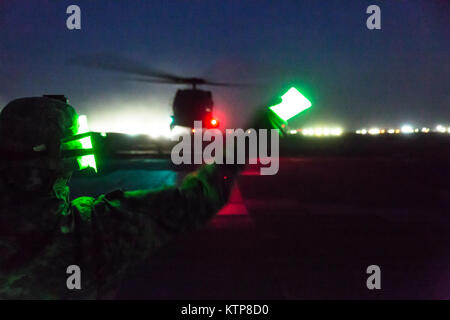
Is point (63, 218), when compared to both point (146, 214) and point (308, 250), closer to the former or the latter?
point (146, 214)

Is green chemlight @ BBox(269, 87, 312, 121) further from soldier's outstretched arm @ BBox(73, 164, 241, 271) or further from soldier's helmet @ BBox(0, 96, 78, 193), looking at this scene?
soldier's helmet @ BBox(0, 96, 78, 193)

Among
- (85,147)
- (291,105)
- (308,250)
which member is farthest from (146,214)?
(308,250)

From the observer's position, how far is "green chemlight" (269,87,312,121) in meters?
1.17

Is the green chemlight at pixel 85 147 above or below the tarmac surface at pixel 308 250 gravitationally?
above

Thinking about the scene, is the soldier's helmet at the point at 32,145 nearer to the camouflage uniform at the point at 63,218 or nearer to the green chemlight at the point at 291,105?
the camouflage uniform at the point at 63,218

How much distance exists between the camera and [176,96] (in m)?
14.8

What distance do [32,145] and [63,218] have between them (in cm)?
30

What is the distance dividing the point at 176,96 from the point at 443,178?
13.7 m

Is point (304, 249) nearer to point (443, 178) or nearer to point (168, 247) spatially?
point (168, 247)

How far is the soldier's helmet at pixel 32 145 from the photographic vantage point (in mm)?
933

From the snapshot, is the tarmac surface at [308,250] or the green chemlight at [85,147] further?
the tarmac surface at [308,250]

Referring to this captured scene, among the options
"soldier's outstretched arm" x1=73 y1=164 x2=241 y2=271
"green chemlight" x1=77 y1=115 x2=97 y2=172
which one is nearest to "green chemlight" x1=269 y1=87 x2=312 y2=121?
"soldier's outstretched arm" x1=73 y1=164 x2=241 y2=271

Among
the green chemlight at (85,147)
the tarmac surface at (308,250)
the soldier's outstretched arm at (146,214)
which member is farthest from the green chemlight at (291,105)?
the tarmac surface at (308,250)

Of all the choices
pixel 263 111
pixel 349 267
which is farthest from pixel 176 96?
pixel 263 111
